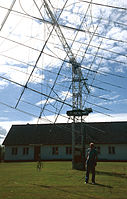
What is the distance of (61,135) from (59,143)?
217 centimetres

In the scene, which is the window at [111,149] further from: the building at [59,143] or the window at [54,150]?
the window at [54,150]

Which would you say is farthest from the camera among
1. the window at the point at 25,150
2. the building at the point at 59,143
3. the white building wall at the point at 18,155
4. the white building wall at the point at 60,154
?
the window at the point at 25,150

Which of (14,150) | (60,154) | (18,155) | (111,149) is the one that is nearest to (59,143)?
(60,154)

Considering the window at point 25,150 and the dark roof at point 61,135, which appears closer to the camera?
the dark roof at point 61,135

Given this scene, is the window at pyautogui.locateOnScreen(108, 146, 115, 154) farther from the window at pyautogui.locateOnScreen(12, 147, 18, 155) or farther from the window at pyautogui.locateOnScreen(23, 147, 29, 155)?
the window at pyautogui.locateOnScreen(12, 147, 18, 155)

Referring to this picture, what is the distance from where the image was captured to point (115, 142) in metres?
30.1

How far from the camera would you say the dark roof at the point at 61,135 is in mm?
31206

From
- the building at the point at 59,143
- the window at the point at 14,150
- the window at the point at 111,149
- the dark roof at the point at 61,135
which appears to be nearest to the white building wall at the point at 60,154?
the building at the point at 59,143

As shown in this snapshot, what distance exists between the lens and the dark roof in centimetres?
3121

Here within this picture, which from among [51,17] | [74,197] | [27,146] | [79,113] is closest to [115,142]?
[27,146]

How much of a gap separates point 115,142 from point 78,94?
18.1 meters

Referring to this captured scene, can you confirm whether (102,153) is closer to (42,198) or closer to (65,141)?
(65,141)

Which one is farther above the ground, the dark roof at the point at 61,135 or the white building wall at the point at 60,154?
the dark roof at the point at 61,135

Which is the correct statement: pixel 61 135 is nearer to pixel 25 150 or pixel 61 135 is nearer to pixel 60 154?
pixel 60 154
